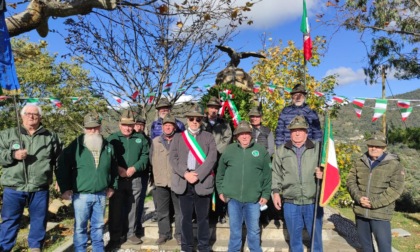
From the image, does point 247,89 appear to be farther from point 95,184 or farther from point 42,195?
point 42,195

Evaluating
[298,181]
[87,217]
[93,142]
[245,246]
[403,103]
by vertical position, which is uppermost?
[403,103]

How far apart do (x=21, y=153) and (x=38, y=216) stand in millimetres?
916

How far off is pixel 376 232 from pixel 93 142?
12.2 feet

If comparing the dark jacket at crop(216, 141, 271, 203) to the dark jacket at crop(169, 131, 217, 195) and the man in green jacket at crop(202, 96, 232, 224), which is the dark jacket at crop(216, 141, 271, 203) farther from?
the man in green jacket at crop(202, 96, 232, 224)

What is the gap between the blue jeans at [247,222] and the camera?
4.45 meters

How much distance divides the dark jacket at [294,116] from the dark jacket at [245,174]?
31.4 inches

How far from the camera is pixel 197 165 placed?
4738 mm

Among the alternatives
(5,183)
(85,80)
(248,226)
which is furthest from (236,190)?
(85,80)

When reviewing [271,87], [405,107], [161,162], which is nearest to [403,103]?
[405,107]

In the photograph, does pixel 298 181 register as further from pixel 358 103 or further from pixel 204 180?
pixel 358 103

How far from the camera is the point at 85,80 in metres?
9.23

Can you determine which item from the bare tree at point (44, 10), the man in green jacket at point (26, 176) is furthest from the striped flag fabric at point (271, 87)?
the man in green jacket at point (26, 176)

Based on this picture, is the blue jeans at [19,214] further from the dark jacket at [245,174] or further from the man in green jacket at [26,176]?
the dark jacket at [245,174]

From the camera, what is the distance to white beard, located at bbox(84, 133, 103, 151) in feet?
14.8
